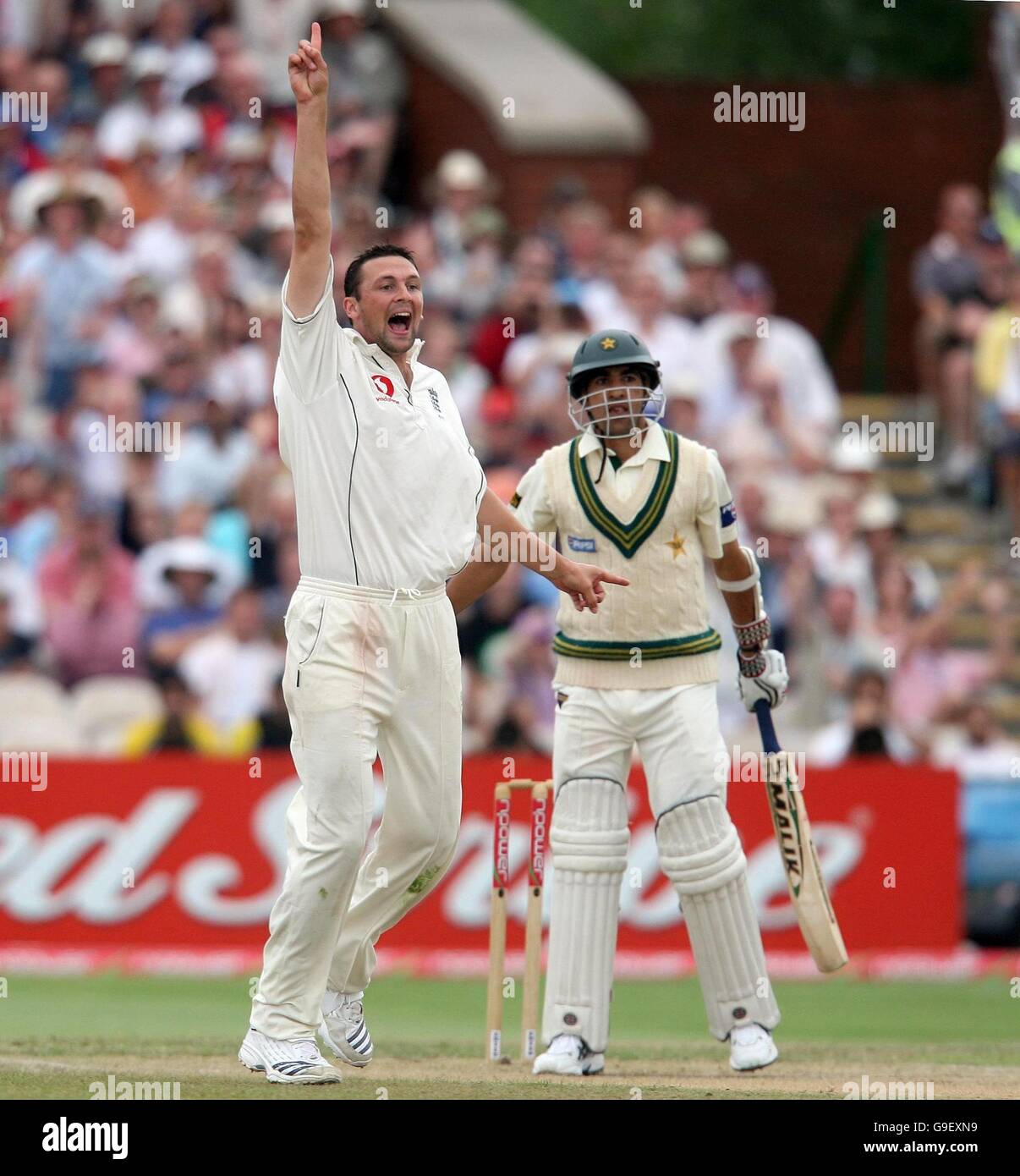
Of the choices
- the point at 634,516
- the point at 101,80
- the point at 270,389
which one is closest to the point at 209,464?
the point at 270,389

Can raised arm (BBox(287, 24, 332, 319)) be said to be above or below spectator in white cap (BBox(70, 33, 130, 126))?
below

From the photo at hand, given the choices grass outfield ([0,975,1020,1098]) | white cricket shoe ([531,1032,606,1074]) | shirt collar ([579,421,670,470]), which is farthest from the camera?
shirt collar ([579,421,670,470])

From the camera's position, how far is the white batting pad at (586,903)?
30.6 feet

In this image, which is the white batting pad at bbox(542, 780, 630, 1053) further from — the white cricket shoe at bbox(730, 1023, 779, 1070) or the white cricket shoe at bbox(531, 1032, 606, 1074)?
the white cricket shoe at bbox(730, 1023, 779, 1070)

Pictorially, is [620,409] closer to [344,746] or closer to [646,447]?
[646,447]

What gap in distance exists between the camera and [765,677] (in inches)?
384

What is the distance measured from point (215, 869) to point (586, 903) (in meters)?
5.20

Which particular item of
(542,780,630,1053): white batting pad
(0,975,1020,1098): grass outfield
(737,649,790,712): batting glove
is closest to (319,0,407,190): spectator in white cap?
(0,975,1020,1098): grass outfield

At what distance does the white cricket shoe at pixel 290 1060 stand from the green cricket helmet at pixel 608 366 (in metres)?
2.59

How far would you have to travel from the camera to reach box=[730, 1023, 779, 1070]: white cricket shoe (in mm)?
9297

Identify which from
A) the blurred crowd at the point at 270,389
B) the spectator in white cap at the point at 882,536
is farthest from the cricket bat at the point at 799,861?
the spectator in white cap at the point at 882,536

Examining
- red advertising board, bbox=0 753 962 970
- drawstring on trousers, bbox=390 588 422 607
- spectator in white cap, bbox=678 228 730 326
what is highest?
spectator in white cap, bbox=678 228 730 326

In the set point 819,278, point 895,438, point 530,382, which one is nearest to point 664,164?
point 819,278

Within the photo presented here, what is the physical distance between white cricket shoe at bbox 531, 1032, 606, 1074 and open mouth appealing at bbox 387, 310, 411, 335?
2.65 m
